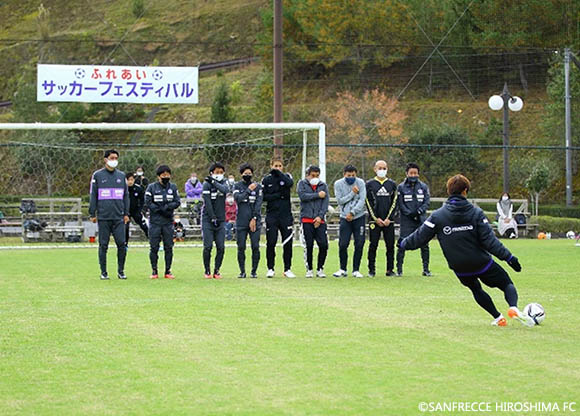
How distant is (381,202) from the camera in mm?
17344

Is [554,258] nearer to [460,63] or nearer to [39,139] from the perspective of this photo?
[39,139]

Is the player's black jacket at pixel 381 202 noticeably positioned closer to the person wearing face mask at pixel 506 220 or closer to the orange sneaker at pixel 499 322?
the orange sneaker at pixel 499 322

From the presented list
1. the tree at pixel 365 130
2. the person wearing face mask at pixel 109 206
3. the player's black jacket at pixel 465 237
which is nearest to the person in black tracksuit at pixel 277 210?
the person wearing face mask at pixel 109 206

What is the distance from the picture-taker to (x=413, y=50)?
2410 inches

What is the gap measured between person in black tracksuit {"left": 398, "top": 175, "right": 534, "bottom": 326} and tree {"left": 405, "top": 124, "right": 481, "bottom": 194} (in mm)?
36367

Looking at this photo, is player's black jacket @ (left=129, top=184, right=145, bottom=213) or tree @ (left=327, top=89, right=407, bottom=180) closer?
player's black jacket @ (left=129, top=184, right=145, bottom=213)

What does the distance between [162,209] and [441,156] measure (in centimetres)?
3249

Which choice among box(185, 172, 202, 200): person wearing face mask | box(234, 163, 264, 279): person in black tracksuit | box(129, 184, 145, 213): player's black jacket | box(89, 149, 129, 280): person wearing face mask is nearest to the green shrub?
box(185, 172, 202, 200): person wearing face mask

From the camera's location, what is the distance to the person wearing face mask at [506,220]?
30828mm

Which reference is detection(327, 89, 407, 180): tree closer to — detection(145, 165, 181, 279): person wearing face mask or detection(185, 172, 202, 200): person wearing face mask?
detection(185, 172, 202, 200): person wearing face mask

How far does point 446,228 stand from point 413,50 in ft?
171

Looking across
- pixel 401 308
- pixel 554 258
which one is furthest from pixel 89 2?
pixel 401 308

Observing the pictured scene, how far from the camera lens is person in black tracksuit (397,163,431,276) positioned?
56.1ft

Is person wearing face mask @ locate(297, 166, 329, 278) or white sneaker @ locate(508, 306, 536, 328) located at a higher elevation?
person wearing face mask @ locate(297, 166, 329, 278)
